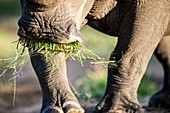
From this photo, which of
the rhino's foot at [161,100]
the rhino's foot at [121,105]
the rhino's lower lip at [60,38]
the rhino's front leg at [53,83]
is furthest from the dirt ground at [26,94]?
the rhino's lower lip at [60,38]

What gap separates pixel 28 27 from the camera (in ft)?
19.0

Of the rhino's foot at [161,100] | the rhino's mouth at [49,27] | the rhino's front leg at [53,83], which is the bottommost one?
the rhino's foot at [161,100]

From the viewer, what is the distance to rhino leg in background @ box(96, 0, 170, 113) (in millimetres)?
6430

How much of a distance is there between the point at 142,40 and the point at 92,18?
417 millimetres

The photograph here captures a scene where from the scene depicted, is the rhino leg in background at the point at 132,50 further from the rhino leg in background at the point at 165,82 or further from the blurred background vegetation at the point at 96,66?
the rhino leg in background at the point at 165,82

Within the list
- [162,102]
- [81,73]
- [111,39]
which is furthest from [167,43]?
[111,39]

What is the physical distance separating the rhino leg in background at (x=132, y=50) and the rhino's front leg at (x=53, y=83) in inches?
12.1

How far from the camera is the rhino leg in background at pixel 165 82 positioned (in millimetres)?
7617

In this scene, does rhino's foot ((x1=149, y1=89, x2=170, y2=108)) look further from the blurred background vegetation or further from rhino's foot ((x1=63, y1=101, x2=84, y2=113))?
rhino's foot ((x1=63, y1=101, x2=84, y2=113))

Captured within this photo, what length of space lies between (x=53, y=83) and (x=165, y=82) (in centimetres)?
160

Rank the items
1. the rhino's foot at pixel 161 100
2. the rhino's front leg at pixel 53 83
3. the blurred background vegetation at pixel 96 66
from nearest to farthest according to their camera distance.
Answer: the rhino's front leg at pixel 53 83 < the rhino's foot at pixel 161 100 < the blurred background vegetation at pixel 96 66

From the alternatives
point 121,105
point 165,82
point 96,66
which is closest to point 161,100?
point 165,82

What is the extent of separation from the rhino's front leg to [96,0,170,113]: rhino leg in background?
0.31 metres

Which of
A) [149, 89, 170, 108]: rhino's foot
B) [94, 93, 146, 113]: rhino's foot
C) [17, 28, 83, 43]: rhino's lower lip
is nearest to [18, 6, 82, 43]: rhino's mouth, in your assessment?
[17, 28, 83, 43]: rhino's lower lip
